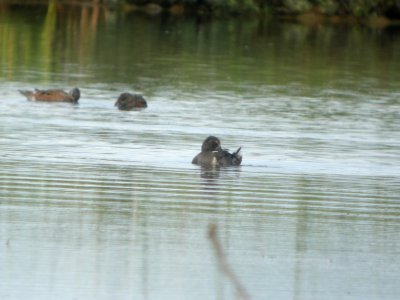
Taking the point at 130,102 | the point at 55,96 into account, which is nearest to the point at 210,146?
the point at 130,102

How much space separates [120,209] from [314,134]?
24.1 feet

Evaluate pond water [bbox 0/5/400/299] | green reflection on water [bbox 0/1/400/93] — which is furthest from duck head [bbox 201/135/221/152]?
green reflection on water [bbox 0/1/400/93]

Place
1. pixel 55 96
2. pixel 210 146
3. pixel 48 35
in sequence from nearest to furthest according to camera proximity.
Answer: pixel 210 146 → pixel 55 96 → pixel 48 35

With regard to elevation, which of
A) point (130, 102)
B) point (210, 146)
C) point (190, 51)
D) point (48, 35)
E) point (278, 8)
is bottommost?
point (210, 146)

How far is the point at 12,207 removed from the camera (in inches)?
456

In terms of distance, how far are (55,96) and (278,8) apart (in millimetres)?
37229

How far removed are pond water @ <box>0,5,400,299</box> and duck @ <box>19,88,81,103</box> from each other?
7.3 inches

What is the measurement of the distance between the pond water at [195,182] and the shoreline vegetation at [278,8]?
22618mm

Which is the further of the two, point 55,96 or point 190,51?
point 190,51

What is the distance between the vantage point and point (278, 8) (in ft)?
191

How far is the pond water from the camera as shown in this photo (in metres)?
9.34

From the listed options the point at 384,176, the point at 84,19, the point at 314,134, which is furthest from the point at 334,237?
the point at 84,19

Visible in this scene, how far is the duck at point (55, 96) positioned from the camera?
2172 cm

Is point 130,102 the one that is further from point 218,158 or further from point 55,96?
point 218,158
